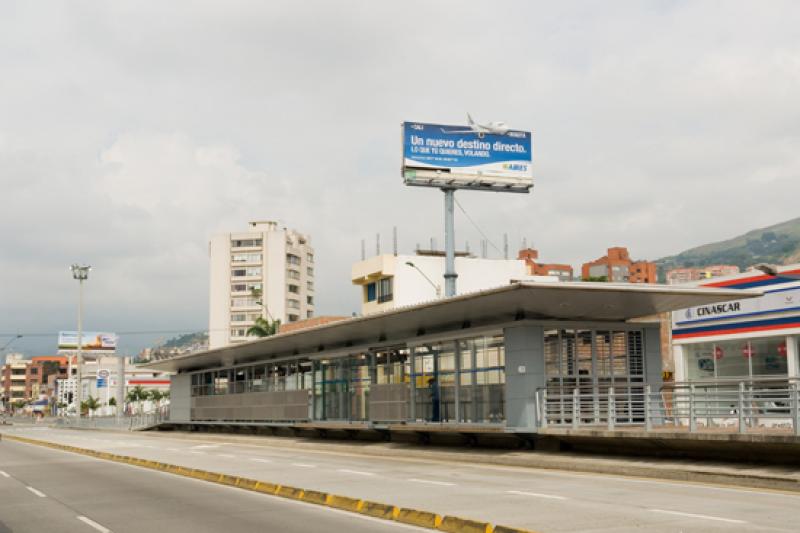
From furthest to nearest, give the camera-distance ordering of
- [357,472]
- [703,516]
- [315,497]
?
[357,472] → [315,497] → [703,516]

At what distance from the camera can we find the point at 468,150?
59.5 m

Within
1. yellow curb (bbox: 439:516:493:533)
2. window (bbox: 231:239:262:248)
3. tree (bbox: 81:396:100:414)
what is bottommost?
tree (bbox: 81:396:100:414)

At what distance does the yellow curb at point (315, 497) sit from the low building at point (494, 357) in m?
8.19

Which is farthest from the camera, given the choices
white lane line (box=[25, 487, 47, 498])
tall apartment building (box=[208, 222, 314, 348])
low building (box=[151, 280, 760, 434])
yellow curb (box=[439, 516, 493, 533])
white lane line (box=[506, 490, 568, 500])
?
tall apartment building (box=[208, 222, 314, 348])

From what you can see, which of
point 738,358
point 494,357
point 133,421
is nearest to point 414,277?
point 133,421

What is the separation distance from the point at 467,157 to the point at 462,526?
162 feet

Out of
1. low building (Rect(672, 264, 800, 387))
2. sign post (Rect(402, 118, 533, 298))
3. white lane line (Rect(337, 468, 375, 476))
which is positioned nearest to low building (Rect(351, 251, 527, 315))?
sign post (Rect(402, 118, 533, 298))

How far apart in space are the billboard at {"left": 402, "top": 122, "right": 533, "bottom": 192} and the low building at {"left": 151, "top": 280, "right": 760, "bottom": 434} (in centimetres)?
2154

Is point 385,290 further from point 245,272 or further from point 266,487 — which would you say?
point 245,272

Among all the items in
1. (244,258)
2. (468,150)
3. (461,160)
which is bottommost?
(461,160)

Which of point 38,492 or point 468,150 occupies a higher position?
point 468,150

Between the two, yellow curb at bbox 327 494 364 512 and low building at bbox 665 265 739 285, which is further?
low building at bbox 665 265 739 285

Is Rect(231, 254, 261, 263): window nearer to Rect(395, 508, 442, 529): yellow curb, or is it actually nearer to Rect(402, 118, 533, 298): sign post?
Rect(402, 118, 533, 298): sign post

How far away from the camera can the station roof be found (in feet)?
74.4
